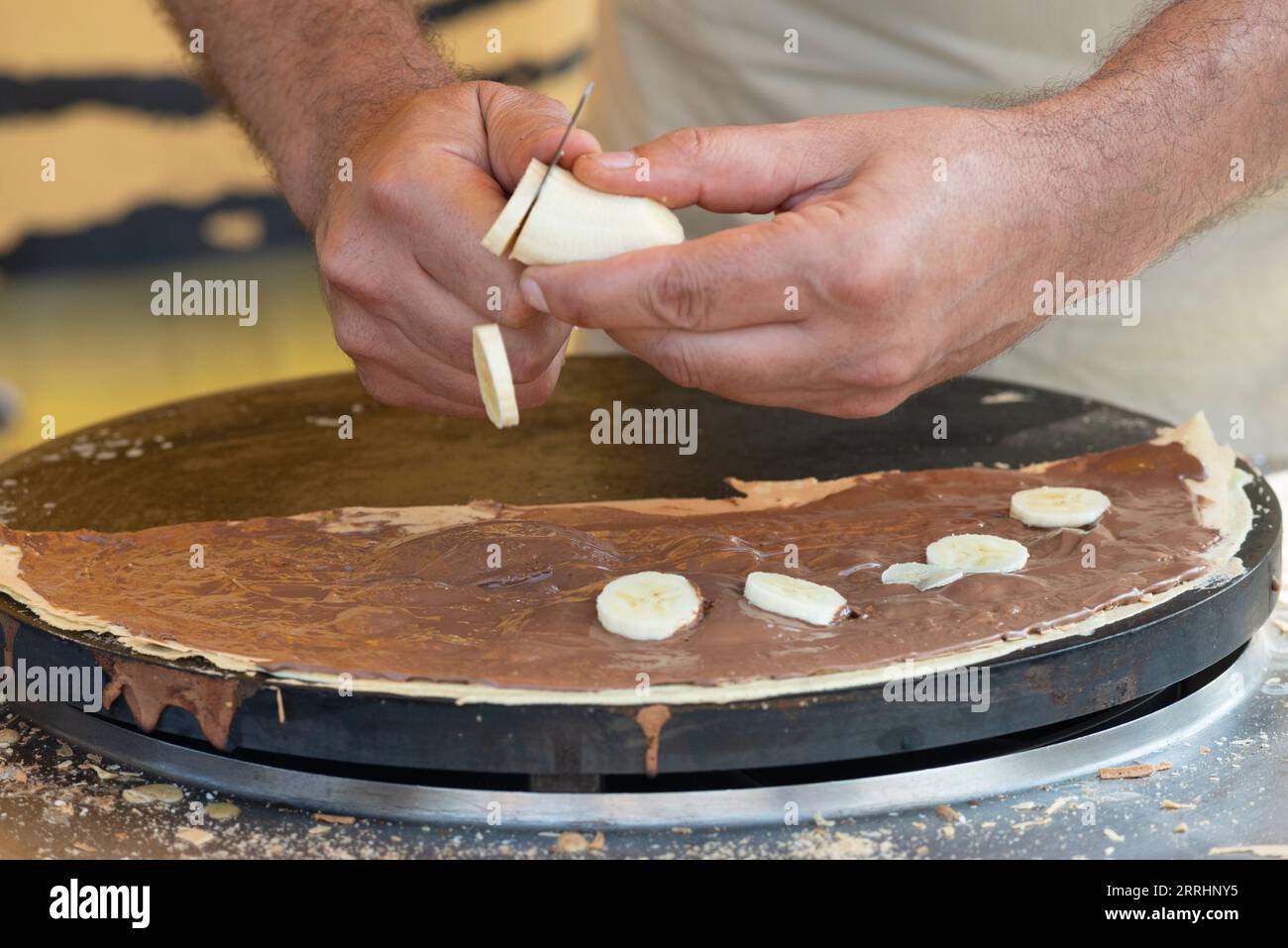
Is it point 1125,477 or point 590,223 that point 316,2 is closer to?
point 590,223

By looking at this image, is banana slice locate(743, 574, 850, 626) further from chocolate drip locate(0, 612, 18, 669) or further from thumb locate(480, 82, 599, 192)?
chocolate drip locate(0, 612, 18, 669)

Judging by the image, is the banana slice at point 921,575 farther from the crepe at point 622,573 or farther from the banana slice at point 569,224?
the banana slice at point 569,224

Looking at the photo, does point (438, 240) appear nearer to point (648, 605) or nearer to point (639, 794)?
point (648, 605)

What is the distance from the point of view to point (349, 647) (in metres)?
1.69

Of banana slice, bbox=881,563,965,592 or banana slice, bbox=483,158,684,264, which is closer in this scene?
banana slice, bbox=483,158,684,264

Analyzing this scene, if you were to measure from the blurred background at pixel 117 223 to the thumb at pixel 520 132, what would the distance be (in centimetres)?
309

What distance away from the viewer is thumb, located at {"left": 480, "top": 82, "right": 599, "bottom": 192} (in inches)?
70.7

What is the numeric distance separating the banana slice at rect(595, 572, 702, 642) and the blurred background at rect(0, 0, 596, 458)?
351 cm

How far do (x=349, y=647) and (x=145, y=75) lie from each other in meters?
4.27

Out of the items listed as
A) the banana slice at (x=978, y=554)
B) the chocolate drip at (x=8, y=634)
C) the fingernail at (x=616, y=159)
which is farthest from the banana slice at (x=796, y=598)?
the chocolate drip at (x=8, y=634)

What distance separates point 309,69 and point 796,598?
138cm

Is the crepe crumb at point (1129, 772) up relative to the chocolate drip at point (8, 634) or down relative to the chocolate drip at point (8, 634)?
down

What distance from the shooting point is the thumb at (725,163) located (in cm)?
173

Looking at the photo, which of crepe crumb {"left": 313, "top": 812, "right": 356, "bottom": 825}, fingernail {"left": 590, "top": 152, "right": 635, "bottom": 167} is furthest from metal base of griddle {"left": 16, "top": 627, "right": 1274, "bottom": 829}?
fingernail {"left": 590, "top": 152, "right": 635, "bottom": 167}
